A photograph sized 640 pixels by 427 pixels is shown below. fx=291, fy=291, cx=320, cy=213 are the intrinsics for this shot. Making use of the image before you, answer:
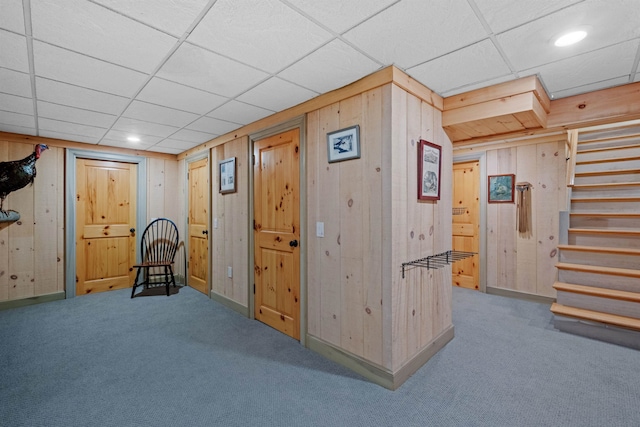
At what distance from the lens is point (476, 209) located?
15.5ft

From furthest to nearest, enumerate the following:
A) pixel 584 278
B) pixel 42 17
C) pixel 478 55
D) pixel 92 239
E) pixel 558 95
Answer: pixel 92 239, pixel 584 278, pixel 558 95, pixel 478 55, pixel 42 17

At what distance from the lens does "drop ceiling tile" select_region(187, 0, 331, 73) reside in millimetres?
1458

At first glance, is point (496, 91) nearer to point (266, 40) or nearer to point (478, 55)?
point (478, 55)

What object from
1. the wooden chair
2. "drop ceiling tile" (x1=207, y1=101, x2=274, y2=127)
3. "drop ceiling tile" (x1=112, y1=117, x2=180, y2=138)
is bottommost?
the wooden chair

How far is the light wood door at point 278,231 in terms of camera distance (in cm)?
294

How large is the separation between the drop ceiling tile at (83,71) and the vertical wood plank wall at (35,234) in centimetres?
267

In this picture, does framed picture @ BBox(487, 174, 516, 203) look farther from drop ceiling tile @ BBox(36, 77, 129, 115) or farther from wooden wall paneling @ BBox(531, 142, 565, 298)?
drop ceiling tile @ BBox(36, 77, 129, 115)

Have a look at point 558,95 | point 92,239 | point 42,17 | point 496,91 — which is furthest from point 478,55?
point 92,239

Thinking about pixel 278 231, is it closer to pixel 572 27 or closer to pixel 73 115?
pixel 73 115

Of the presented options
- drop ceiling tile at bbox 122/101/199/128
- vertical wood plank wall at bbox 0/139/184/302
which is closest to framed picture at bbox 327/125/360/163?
drop ceiling tile at bbox 122/101/199/128

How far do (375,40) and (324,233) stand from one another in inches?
60.0

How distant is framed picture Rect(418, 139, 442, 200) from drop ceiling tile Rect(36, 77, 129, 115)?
8.80 ft

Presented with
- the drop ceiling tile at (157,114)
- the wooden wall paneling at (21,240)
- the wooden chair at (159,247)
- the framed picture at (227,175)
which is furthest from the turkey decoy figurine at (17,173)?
the framed picture at (227,175)

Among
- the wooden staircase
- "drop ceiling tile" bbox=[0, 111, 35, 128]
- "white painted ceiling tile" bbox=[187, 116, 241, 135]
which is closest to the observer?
the wooden staircase
